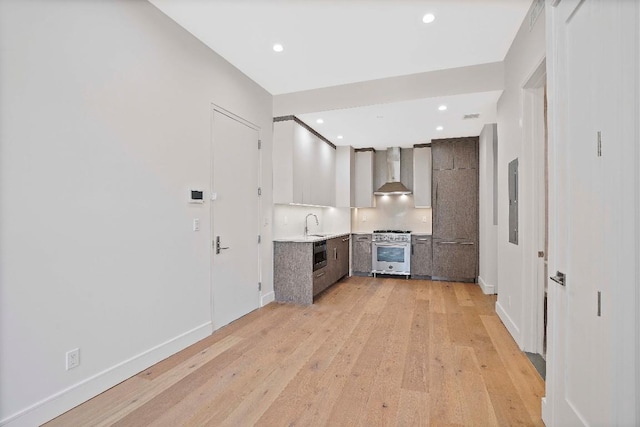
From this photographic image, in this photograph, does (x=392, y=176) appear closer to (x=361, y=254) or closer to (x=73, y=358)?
(x=361, y=254)

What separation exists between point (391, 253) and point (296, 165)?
2805 mm

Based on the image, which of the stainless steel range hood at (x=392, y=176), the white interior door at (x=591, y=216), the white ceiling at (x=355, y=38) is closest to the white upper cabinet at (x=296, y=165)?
the white ceiling at (x=355, y=38)

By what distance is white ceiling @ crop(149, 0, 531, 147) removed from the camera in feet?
8.86

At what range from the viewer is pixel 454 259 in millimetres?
5906

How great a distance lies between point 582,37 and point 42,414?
356 cm

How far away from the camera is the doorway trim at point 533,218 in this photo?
2.83m

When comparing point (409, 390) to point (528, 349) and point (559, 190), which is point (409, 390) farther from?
point (559, 190)

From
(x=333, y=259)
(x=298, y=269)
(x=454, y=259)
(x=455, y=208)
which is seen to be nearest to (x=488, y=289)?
(x=454, y=259)

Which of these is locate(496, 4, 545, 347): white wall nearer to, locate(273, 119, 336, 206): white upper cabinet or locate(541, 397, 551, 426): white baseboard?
locate(541, 397, 551, 426): white baseboard

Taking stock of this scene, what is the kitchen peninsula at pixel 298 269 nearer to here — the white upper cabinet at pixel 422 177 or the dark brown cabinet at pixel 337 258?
the dark brown cabinet at pixel 337 258

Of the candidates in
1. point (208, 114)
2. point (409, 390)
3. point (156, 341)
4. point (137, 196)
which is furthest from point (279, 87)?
point (409, 390)

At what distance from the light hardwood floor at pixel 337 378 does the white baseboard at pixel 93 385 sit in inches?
2.1

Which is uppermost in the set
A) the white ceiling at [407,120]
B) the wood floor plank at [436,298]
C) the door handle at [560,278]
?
the white ceiling at [407,120]

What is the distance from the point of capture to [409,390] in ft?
7.41
